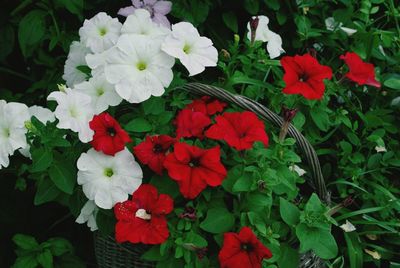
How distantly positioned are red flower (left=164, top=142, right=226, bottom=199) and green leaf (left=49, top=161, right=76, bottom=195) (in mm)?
240

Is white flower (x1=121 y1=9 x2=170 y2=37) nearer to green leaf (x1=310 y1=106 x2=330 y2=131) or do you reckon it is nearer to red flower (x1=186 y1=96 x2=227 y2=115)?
red flower (x1=186 y1=96 x2=227 y2=115)

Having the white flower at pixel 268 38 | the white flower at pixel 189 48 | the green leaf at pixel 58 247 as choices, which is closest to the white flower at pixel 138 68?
the white flower at pixel 189 48

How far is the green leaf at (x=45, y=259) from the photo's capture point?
1433 millimetres

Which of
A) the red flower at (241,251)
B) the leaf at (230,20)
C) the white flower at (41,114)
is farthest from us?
the leaf at (230,20)

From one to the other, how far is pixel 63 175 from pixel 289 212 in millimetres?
520

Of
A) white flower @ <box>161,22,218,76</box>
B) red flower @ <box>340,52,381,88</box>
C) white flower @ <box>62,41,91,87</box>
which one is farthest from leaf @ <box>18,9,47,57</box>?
red flower @ <box>340,52,381,88</box>

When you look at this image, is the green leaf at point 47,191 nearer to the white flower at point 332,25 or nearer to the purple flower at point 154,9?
the purple flower at point 154,9

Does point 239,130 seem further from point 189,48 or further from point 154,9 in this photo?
point 154,9

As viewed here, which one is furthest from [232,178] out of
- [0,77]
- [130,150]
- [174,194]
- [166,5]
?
[0,77]

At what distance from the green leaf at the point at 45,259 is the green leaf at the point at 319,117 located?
767 mm

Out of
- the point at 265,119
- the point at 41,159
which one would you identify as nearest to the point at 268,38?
the point at 265,119

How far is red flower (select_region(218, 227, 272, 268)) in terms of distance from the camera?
119 centimetres

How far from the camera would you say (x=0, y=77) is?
78.7 inches

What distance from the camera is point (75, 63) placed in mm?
1581
